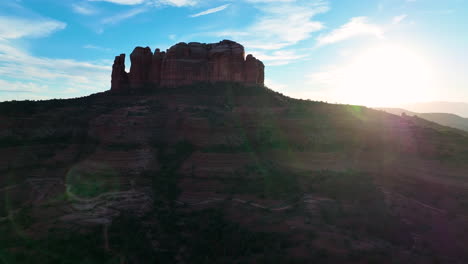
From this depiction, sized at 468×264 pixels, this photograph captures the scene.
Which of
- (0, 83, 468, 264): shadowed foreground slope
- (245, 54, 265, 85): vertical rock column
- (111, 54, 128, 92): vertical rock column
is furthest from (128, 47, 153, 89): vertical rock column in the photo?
(245, 54, 265, 85): vertical rock column

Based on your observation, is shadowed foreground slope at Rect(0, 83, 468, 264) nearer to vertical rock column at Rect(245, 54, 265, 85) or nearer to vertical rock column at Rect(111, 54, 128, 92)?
vertical rock column at Rect(245, 54, 265, 85)

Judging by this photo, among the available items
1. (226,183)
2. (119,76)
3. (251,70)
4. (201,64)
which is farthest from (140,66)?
(226,183)

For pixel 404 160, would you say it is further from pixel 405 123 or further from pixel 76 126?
pixel 76 126

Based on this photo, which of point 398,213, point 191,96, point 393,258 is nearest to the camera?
point 393,258

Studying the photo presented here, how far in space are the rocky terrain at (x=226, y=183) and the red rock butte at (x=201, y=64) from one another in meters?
4.77

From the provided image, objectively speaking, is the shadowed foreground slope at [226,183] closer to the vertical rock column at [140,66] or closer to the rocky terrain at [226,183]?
the rocky terrain at [226,183]

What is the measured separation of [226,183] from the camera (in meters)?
28.2

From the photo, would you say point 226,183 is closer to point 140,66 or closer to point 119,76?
point 140,66

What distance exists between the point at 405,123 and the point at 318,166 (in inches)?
497

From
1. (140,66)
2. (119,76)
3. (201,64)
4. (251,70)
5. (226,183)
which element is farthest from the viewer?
(119,76)

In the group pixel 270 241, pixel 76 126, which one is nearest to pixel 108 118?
pixel 76 126

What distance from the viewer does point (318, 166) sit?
30312 millimetres

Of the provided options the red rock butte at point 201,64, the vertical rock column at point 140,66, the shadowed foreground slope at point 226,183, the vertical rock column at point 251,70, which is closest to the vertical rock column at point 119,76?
the vertical rock column at point 140,66

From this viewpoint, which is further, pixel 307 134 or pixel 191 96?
pixel 191 96
